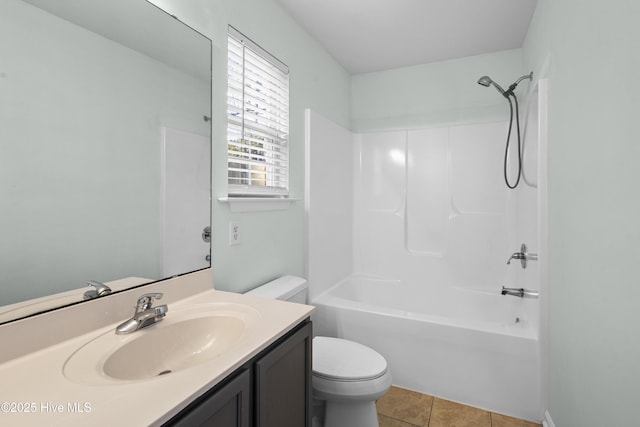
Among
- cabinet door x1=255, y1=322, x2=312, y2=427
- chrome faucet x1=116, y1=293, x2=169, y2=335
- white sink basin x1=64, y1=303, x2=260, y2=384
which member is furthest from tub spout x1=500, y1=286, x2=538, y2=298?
chrome faucet x1=116, y1=293, x2=169, y2=335

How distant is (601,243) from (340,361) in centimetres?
122

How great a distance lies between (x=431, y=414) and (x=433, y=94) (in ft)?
8.23

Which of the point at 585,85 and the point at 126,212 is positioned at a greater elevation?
the point at 585,85

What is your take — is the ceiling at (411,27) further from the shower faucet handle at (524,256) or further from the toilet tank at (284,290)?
the toilet tank at (284,290)

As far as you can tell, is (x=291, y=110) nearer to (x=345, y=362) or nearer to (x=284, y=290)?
(x=284, y=290)

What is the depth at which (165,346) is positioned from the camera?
108 centimetres

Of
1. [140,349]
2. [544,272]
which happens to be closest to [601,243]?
[544,272]

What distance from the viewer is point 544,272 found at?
1.79m

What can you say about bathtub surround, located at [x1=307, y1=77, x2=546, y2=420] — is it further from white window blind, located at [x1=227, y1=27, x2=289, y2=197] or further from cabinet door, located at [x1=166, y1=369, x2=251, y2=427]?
cabinet door, located at [x1=166, y1=369, x2=251, y2=427]

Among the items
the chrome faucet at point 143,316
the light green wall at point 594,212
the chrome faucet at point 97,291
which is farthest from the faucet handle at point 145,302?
the light green wall at point 594,212

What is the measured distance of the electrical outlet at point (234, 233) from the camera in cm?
165

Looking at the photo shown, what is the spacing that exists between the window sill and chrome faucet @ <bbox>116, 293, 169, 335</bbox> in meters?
0.59

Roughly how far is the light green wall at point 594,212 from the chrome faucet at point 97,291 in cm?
163

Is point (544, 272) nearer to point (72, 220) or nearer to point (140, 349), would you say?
point (140, 349)
